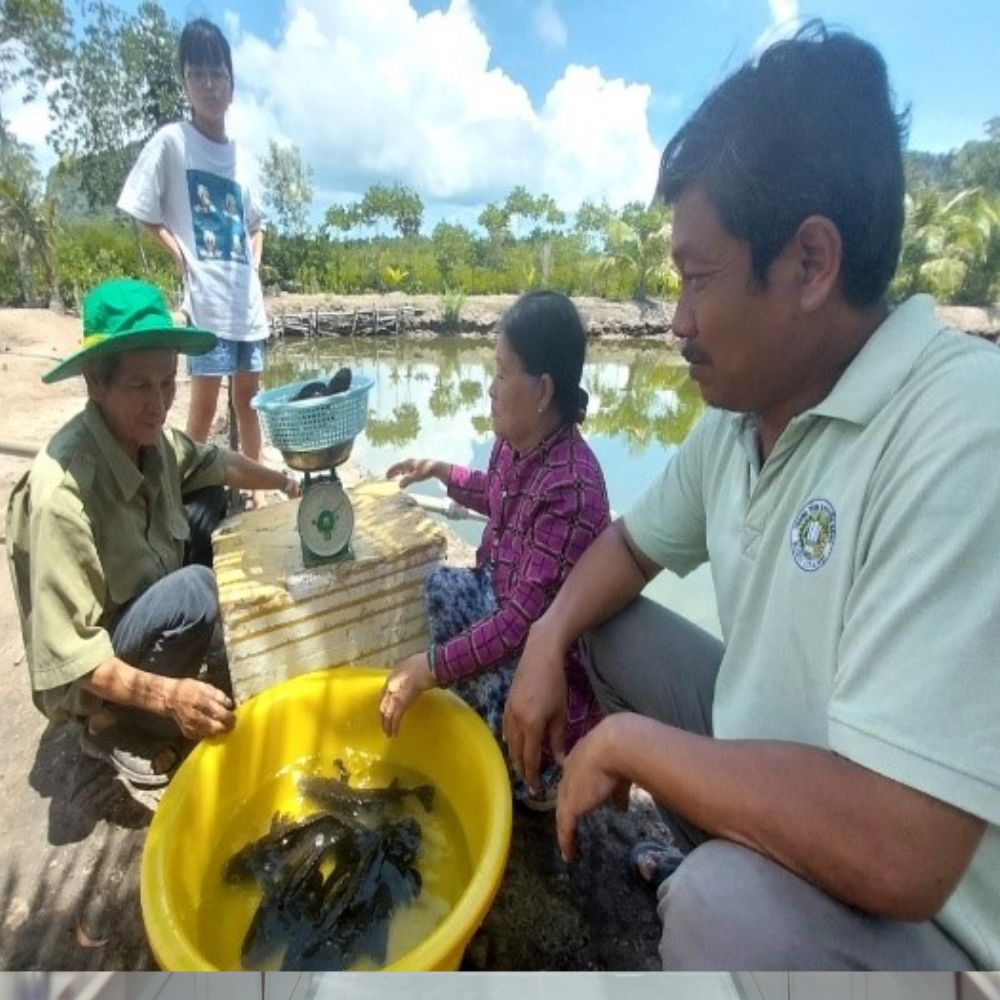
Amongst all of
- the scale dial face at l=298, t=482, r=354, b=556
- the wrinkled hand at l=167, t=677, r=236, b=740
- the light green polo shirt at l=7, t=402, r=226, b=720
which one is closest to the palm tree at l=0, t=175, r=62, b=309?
the light green polo shirt at l=7, t=402, r=226, b=720

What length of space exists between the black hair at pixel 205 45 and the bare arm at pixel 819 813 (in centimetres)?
100

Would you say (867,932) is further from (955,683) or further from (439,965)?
(439,965)

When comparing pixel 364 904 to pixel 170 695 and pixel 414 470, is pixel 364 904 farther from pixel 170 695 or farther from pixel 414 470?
pixel 414 470

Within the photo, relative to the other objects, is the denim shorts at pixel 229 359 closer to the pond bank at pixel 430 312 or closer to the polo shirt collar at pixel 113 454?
the pond bank at pixel 430 312

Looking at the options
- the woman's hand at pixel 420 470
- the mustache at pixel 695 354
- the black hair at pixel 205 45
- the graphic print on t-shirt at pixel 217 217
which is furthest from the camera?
the woman's hand at pixel 420 470

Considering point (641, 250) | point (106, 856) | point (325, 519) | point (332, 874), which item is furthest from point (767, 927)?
point (106, 856)

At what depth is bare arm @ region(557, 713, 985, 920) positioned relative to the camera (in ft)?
2.01

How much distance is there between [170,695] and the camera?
46.9 inches

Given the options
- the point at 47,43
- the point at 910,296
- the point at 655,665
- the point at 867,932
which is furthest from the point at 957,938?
the point at 47,43

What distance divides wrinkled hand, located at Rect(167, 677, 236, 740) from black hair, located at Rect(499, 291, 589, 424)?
0.74 m

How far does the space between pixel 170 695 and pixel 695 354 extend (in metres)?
0.95

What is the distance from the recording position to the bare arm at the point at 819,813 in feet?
2.01

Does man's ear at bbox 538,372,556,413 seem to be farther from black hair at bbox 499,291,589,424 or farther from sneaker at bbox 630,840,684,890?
sneaker at bbox 630,840,684,890

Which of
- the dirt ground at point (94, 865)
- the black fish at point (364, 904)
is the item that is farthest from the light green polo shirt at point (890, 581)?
the black fish at point (364, 904)
